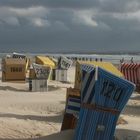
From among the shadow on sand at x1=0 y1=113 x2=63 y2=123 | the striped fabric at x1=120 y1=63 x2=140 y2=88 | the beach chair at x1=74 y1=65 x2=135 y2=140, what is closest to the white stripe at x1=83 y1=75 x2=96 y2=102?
the beach chair at x1=74 y1=65 x2=135 y2=140

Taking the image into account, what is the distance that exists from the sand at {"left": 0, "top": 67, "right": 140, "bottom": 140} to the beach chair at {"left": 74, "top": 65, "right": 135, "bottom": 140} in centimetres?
60

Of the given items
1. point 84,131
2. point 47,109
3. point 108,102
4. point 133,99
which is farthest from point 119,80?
point 133,99

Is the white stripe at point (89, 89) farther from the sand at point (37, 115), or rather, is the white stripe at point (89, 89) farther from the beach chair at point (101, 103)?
the sand at point (37, 115)

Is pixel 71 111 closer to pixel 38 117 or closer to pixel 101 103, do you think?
pixel 101 103

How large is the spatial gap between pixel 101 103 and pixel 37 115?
697cm

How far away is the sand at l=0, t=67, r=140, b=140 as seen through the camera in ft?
37.8

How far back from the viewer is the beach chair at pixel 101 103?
31.0ft

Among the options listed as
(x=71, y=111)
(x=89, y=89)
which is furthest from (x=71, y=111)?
(x=89, y=89)

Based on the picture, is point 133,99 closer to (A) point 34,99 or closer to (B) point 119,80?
(A) point 34,99

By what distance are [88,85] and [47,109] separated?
8.38m

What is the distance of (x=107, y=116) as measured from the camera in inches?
377

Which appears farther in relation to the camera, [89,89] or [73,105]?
[73,105]

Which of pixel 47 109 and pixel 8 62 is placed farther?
pixel 8 62

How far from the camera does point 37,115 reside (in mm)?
16297
